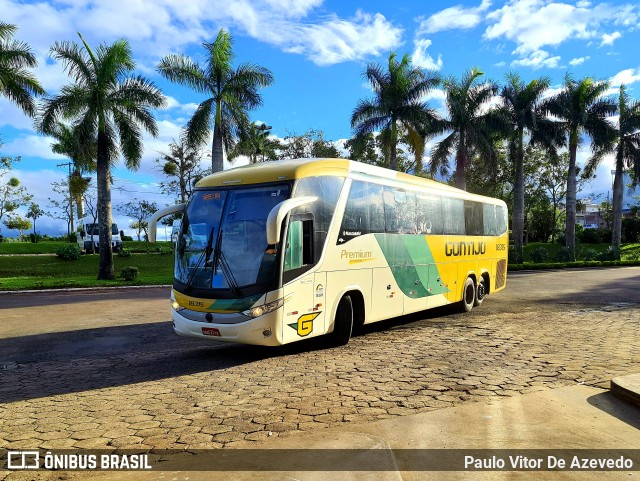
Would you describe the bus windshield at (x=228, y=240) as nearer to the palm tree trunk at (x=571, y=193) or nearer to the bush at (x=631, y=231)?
the palm tree trunk at (x=571, y=193)

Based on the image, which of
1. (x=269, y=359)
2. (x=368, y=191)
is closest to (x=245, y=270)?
(x=269, y=359)

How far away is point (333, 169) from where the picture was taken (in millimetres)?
8891

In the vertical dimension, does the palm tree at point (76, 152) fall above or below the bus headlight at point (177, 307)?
above

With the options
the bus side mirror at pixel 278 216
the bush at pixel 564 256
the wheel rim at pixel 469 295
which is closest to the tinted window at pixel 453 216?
the wheel rim at pixel 469 295

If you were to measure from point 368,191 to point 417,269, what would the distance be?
8.58 feet

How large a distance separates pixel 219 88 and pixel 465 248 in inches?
669

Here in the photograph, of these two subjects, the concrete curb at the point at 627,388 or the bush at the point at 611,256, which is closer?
the concrete curb at the point at 627,388

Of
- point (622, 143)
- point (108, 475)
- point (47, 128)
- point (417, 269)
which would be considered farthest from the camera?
point (622, 143)

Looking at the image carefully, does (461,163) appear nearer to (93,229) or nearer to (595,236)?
(93,229)

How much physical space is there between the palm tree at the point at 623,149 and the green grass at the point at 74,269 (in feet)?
116

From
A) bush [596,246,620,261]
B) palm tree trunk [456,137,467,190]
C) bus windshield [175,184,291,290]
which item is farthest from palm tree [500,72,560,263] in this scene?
bus windshield [175,184,291,290]

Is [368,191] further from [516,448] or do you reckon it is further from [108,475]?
[108,475]

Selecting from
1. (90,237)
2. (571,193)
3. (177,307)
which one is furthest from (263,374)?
(571,193)

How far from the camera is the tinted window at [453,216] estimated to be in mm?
12523
